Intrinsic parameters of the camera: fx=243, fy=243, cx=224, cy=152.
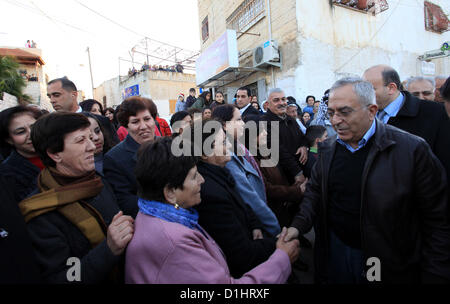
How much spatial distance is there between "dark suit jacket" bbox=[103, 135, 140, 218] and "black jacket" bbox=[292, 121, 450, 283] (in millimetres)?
1745

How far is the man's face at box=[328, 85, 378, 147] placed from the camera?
1723mm

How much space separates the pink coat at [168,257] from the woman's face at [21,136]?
1566 mm

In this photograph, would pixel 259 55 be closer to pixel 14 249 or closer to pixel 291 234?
pixel 291 234

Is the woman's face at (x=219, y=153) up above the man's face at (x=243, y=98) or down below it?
below

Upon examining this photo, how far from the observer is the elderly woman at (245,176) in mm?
2078

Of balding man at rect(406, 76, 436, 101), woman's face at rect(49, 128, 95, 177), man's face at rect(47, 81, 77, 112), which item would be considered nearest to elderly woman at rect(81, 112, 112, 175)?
woman's face at rect(49, 128, 95, 177)

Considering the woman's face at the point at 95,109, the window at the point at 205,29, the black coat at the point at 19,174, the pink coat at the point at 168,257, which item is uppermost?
the window at the point at 205,29

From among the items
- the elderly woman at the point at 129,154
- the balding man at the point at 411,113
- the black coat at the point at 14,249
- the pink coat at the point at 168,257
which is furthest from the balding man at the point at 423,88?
the black coat at the point at 14,249

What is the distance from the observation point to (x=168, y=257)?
1.16 meters

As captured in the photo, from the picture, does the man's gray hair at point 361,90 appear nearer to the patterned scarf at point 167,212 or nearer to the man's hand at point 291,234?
the man's hand at point 291,234

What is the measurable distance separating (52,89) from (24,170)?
195 cm

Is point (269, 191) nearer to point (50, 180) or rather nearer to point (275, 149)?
point (275, 149)
